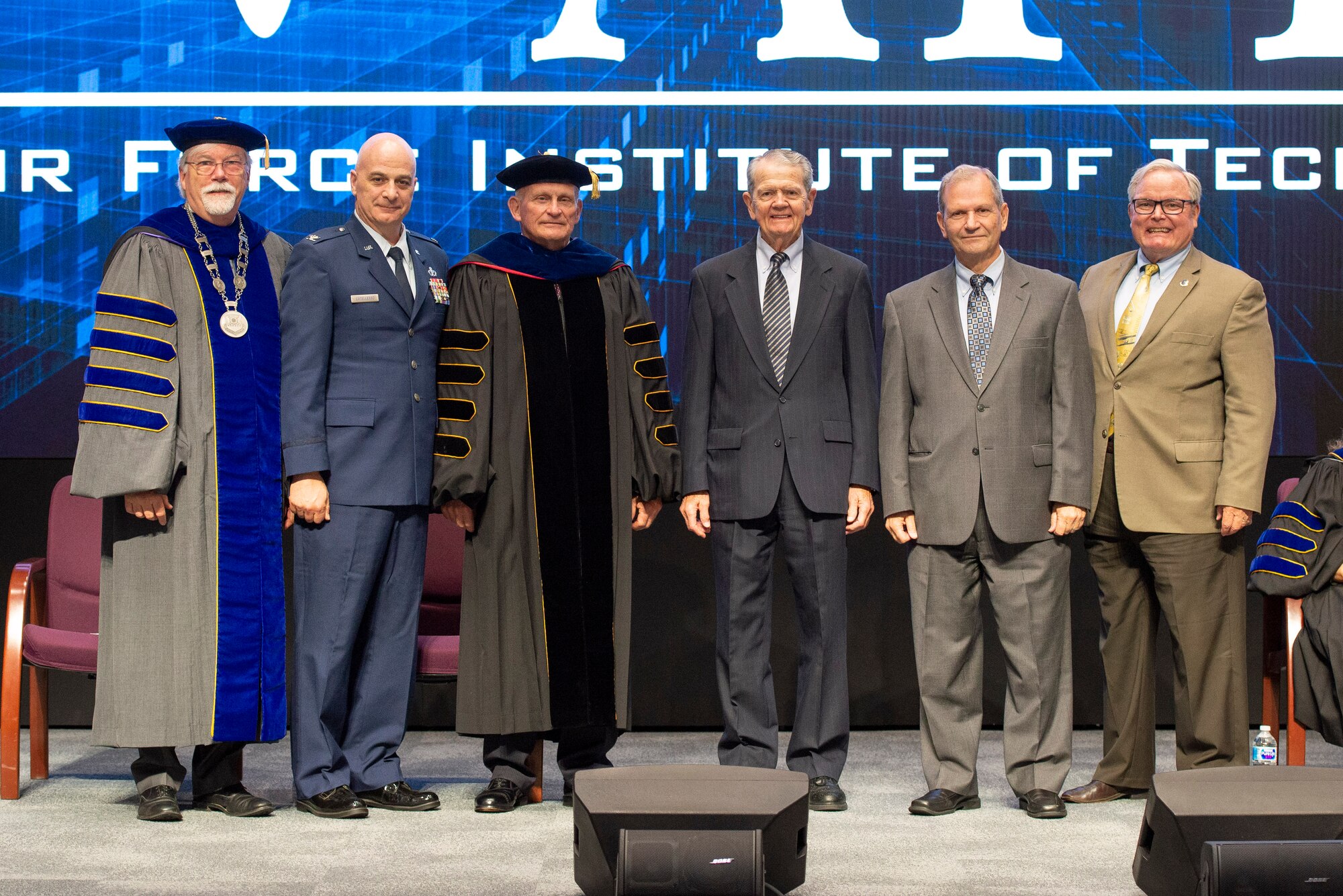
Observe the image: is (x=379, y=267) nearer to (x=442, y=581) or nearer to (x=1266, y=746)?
(x=442, y=581)

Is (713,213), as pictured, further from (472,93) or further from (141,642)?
(141,642)

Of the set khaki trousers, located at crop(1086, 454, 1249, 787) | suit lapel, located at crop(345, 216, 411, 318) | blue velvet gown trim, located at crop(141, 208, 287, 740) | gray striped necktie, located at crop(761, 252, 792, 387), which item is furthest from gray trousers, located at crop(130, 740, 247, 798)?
khaki trousers, located at crop(1086, 454, 1249, 787)

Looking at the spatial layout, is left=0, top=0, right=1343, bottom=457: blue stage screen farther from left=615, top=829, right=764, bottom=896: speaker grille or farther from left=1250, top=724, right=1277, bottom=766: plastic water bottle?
left=615, top=829, right=764, bottom=896: speaker grille

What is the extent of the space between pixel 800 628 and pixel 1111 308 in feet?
3.89

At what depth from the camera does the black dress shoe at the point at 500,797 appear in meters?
3.65

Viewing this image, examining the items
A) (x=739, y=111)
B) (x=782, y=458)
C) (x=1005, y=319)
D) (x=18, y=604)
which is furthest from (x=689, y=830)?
(x=739, y=111)

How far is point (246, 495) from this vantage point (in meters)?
3.69

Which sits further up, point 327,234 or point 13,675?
point 327,234

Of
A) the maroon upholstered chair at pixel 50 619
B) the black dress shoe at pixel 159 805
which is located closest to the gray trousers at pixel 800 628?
the black dress shoe at pixel 159 805

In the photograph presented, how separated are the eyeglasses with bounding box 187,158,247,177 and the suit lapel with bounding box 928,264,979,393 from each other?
1.83 meters

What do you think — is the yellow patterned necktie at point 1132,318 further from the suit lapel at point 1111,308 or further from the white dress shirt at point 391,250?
the white dress shirt at point 391,250

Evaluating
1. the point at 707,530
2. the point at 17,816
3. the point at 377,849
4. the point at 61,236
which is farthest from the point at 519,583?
the point at 61,236

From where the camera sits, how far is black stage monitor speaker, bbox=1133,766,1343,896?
2.48 metres

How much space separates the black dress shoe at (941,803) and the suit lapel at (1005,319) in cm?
104
